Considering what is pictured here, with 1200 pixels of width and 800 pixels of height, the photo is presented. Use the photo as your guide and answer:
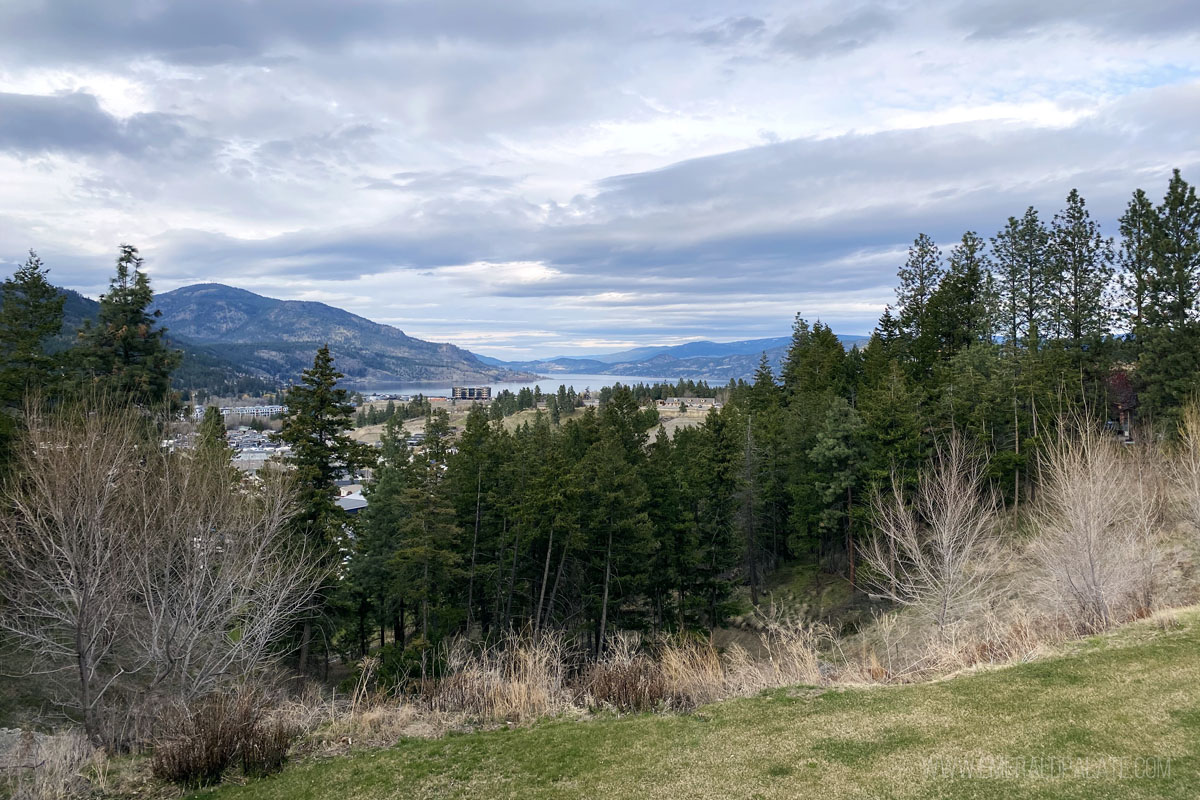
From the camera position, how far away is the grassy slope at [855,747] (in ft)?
22.4

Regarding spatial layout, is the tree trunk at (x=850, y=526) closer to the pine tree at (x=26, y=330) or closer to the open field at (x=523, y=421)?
the pine tree at (x=26, y=330)

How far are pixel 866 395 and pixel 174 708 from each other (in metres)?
30.8

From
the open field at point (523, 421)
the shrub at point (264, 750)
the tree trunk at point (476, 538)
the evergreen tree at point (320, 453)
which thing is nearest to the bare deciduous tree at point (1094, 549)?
the shrub at point (264, 750)

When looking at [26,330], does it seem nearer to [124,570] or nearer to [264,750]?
[124,570]

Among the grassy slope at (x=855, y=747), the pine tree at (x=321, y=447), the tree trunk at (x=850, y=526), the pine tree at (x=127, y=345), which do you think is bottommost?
the tree trunk at (x=850, y=526)

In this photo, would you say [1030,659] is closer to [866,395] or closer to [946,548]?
[946,548]

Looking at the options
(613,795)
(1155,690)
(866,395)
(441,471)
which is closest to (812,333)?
(866,395)

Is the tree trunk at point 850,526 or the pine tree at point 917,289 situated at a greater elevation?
the pine tree at point 917,289

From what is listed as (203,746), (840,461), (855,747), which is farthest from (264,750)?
(840,461)

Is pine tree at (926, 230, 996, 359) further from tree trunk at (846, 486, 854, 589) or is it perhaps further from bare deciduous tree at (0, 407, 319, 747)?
bare deciduous tree at (0, 407, 319, 747)

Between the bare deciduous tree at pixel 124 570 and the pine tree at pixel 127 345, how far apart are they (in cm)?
727

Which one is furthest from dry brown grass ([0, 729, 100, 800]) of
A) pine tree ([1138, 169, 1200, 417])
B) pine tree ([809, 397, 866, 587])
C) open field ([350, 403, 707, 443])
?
open field ([350, 403, 707, 443])

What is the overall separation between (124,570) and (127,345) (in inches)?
614

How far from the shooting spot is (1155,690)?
8570mm
